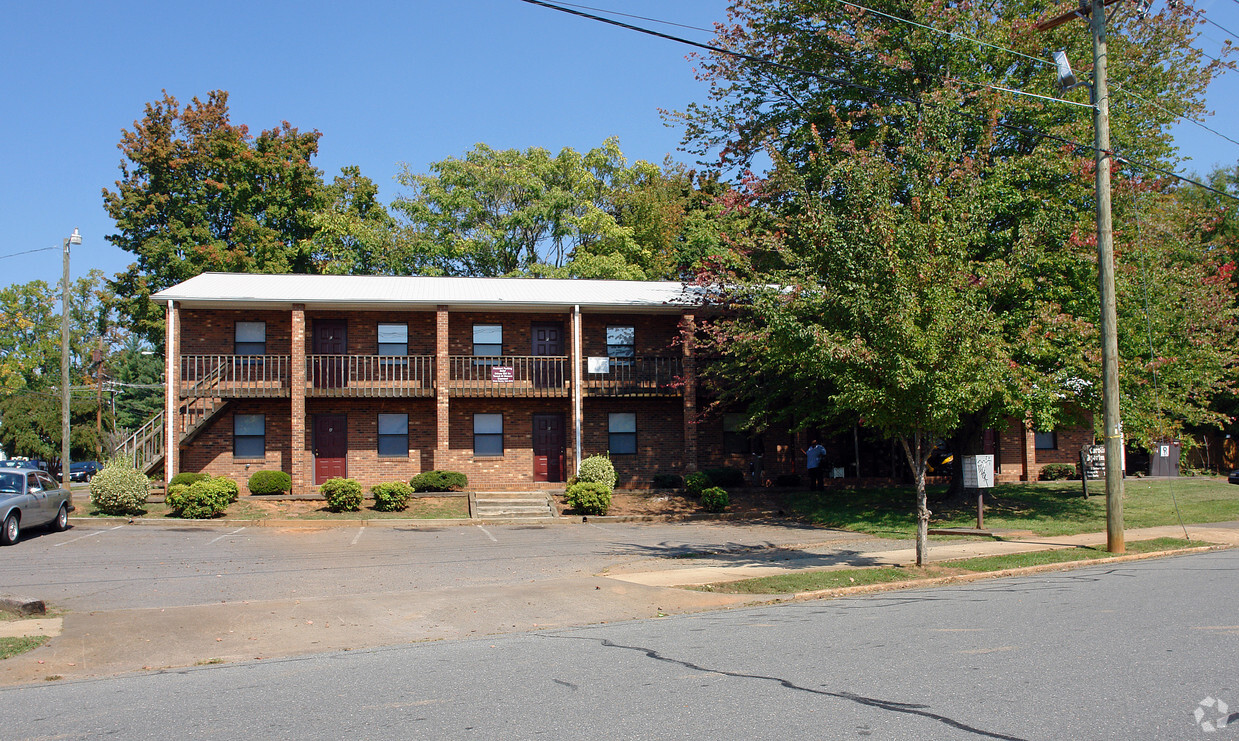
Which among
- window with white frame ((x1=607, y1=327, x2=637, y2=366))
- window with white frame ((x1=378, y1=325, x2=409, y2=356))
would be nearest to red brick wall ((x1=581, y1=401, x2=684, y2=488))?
window with white frame ((x1=607, y1=327, x2=637, y2=366))

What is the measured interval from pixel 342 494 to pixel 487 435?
584 cm

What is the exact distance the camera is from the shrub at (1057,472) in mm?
30234

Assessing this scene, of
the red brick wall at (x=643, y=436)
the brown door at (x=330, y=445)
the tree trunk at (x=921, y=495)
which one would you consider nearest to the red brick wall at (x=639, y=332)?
the red brick wall at (x=643, y=436)

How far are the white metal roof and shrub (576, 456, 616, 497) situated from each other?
487 centimetres

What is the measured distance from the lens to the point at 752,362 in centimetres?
2348

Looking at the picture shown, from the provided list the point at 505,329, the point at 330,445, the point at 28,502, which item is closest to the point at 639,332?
the point at 505,329

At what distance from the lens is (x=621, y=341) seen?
1117 inches

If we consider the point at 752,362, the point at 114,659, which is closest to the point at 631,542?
the point at 752,362

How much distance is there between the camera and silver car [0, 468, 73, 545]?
1744cm

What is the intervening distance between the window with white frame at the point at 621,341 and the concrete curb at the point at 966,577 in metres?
15.9

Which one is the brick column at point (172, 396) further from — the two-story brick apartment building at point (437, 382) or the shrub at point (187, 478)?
the shrub at point (187, 478)

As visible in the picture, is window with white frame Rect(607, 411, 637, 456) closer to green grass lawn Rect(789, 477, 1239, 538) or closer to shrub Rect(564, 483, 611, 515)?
shrub Rect(564, 483, 611, 515)

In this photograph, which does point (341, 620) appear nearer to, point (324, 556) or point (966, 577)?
point (324, 556)

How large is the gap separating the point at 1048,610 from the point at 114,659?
10182 mm
